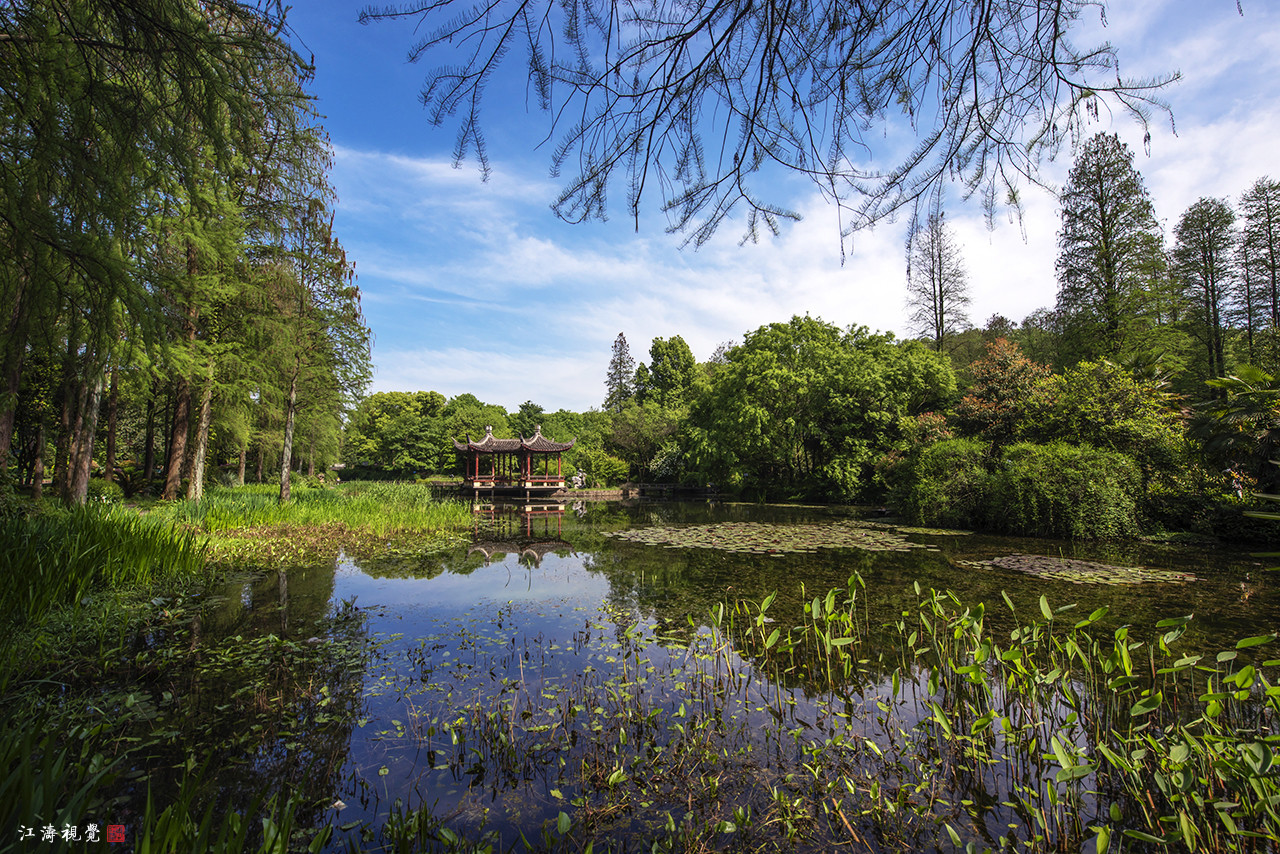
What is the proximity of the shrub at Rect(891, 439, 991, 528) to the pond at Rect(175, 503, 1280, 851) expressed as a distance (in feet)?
17.0

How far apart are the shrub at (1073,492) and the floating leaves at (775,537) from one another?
8.88 feet

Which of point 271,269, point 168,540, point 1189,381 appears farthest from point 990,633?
point 1189,381

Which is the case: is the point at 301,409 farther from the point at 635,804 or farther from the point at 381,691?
the point at 635,804

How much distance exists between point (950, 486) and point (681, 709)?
11710mm

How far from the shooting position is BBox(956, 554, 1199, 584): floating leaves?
687cm

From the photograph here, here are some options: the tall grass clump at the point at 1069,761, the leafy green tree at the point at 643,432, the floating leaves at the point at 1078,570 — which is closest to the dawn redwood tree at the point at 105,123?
the tall grass clump at the point at 1069,761

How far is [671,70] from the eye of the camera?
1936 mm

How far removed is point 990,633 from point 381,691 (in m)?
5.02

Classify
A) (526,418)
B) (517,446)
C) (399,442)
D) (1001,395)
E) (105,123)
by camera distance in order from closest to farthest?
(105,123), (1001,395), (517,446), (399,442), (526,418)

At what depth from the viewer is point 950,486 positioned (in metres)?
12.5

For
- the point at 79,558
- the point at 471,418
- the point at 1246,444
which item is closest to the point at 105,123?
the point at 79,558

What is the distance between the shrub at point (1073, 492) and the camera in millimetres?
10305

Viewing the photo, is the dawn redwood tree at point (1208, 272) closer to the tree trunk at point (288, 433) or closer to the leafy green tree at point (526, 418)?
the tree trunk at point (288, 433)

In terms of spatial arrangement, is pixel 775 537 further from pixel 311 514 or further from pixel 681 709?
pixel 311 514
